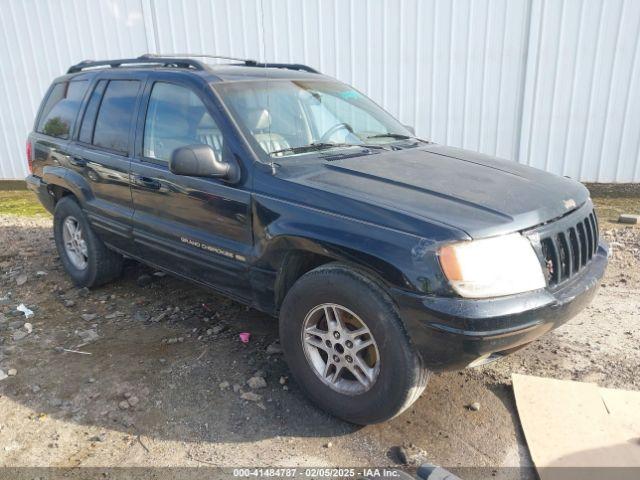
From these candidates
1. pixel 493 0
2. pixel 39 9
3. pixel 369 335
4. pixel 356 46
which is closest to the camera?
pixel 369 335

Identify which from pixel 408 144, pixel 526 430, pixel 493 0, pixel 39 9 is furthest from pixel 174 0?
pixel 526 430

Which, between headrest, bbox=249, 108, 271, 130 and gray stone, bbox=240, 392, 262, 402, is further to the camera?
headrest, bbox=249, 108, 271, 130

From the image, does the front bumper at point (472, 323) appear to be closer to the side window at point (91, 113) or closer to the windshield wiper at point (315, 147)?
the windshield wiper at point (315, 147)

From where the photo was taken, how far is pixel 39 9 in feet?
27.0

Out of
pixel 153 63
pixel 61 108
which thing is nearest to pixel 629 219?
pixel 153 63

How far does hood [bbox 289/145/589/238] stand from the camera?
2.45 metres

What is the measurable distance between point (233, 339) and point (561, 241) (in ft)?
7.39

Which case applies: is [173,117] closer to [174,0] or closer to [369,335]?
[369,335]

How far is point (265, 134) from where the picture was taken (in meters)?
3.21

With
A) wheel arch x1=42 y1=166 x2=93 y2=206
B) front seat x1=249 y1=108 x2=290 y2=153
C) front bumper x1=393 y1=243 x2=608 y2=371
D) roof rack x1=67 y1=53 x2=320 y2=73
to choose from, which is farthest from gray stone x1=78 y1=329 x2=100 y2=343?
front bumper x1=393 y1=243 x2=608 y2=371

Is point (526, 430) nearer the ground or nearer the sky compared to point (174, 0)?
nearer the ground

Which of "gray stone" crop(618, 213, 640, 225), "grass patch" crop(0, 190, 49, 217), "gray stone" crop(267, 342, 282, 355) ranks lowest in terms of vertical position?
"grass patch" crop(0, 190, 49, 217)

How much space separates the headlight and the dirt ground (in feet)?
2.92

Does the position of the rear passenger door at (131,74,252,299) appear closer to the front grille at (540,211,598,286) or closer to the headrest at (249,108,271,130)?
the headrest at (249,108,271,130)
